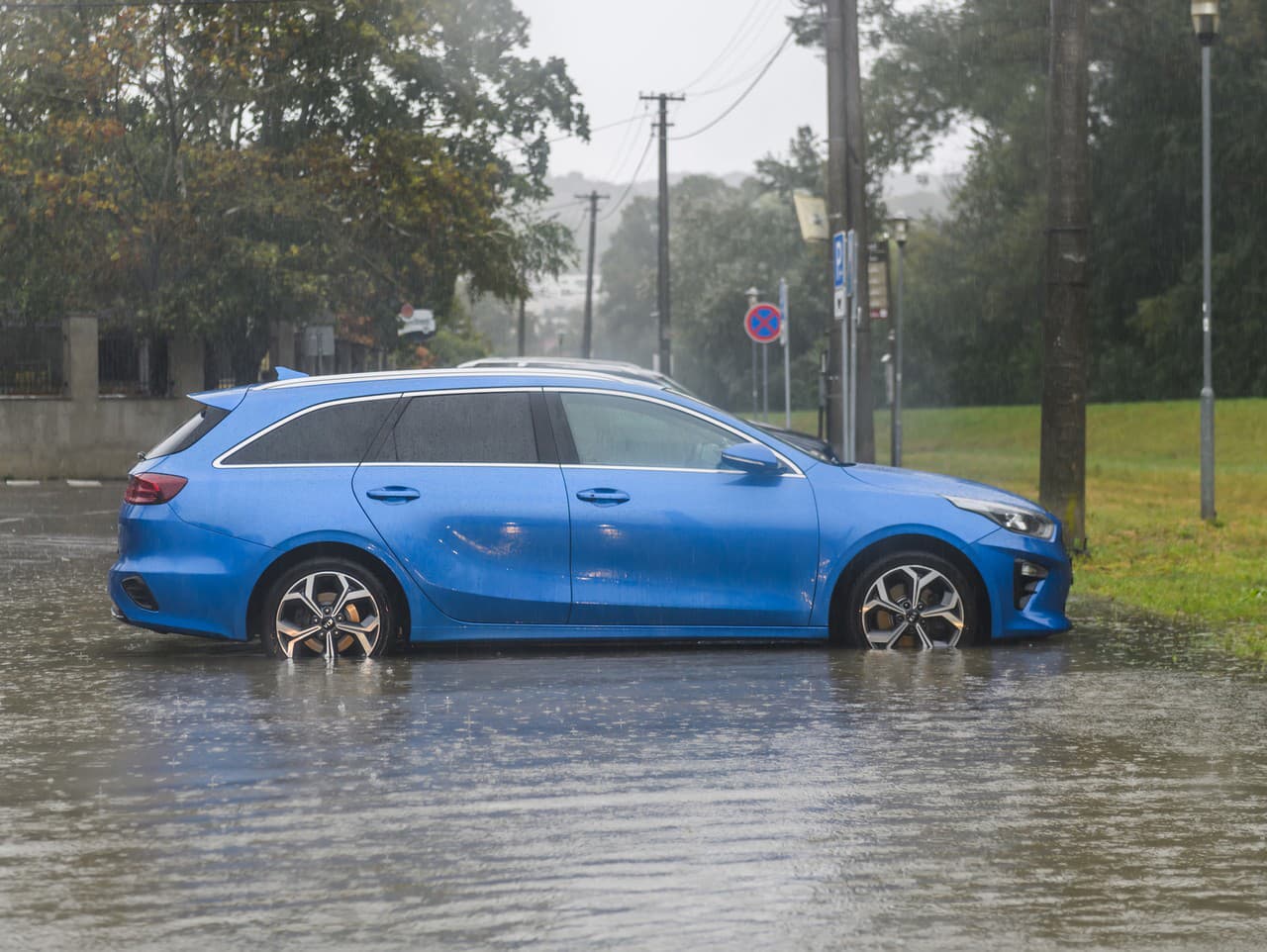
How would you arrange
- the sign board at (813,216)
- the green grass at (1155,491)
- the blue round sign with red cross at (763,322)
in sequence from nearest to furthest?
the green grass at (1155,491) → the sign board at (813,216) → the blue round sign with red cross at (763,322)

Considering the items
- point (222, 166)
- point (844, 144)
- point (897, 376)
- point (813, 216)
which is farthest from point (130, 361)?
point (844, 144)

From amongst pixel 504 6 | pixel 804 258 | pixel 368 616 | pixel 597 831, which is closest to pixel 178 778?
pixel 597 831

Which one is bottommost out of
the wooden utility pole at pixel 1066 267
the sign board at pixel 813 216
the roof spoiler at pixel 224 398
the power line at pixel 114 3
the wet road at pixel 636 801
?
the wet road at pixel 636 801

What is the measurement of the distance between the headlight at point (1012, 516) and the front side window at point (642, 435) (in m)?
1.24

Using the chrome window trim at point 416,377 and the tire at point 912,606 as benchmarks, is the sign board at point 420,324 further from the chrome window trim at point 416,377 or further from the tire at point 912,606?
the tire at point 912,606

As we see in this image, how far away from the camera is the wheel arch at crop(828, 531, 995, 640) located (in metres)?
10.4

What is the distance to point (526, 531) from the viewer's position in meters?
10.2

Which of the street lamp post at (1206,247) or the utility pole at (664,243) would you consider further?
the utility pole at (664,243)

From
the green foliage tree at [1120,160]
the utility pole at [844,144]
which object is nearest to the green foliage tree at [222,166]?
the utility pole at [844,144]

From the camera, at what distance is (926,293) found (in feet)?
229

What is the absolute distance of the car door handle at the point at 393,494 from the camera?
10180mm

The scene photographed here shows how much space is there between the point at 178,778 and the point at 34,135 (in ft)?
94.4

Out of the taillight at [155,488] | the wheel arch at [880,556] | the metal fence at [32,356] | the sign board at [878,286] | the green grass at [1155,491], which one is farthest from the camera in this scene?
the metal fence at [32,356]

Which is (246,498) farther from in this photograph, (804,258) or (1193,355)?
(804,258)
